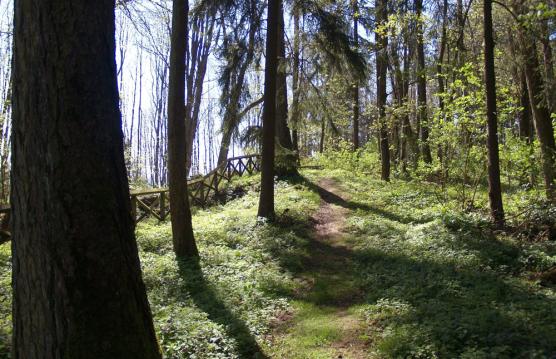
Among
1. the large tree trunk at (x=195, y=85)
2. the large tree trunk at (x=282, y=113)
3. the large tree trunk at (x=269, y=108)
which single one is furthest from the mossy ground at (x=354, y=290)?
the large tree trunk at (x=195, y=85)

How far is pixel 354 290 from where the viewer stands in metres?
6.97

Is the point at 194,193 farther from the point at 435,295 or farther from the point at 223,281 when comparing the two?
the point at 435,295

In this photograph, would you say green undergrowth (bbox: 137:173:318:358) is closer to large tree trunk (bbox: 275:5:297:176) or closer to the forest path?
the forest path

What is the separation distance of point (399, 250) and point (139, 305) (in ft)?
20.1

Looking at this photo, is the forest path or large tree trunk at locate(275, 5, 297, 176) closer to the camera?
the forest path

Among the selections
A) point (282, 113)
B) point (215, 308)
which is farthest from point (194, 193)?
point (215, 308)

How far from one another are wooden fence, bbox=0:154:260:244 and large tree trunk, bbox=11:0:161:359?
21.7 feet

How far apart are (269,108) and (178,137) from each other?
306cm

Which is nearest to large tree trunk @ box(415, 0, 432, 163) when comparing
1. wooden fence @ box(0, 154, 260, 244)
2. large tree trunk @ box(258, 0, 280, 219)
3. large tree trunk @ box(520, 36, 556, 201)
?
large tree trunk @ box(520, 36, 556, 201)

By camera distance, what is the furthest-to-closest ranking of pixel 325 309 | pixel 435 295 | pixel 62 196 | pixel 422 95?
pixel 422 95
pixel 325 309
pixel 435 295
pixel 62 196

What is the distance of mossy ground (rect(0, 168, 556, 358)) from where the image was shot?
187 inches

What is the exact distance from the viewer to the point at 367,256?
8.37m

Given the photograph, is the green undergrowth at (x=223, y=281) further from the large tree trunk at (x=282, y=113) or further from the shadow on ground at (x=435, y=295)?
the large tree trunk at (x=282, y=113)

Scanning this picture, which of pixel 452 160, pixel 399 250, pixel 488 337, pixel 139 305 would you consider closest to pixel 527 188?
pixel 452 160
